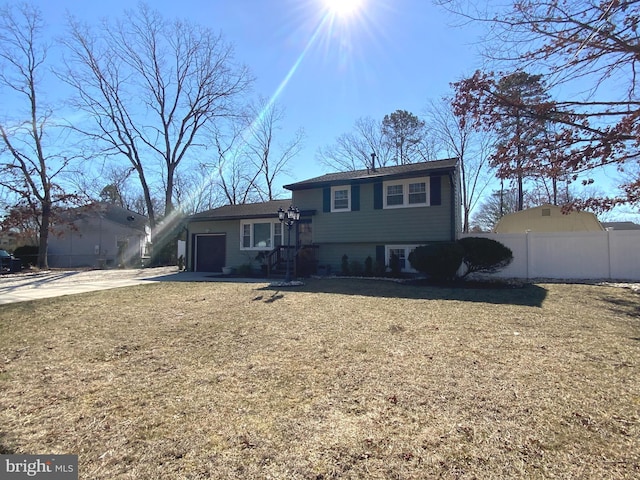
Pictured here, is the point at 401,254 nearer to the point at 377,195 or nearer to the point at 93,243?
the point at 377,195

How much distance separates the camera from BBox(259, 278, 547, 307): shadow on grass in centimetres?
785

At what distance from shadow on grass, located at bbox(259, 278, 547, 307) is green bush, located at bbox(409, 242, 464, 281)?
638mm

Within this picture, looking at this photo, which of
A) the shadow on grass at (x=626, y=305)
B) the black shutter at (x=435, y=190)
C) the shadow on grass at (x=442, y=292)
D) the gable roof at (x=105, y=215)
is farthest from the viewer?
the gable roof at (x=105, y=215)

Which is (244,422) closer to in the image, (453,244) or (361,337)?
(361,337)

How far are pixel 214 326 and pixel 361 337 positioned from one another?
2382 millimetres

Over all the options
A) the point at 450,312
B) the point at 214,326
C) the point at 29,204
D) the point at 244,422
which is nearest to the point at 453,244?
the point at 450,312

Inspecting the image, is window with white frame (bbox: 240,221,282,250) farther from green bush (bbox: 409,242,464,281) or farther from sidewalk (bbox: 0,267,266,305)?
green bush (bbox: 409,242,464,281)

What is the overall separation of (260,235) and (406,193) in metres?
7.08

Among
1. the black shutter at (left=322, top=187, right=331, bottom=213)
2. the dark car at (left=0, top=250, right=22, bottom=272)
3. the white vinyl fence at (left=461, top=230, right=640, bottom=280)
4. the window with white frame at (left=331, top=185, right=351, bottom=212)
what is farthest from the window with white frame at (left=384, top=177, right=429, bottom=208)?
the dark car at (left=0, top=250, right=22, bottom=272)

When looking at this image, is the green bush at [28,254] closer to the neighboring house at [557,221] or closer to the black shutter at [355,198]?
the black shutter at [355,198]

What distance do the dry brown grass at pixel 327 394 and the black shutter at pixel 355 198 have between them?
8.17 m

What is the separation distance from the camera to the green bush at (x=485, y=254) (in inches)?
408

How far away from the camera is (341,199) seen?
14.5 m

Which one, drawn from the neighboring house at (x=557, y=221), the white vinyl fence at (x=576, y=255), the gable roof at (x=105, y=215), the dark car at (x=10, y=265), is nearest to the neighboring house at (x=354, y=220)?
the white vinyl fence at (x=576, y=255)
